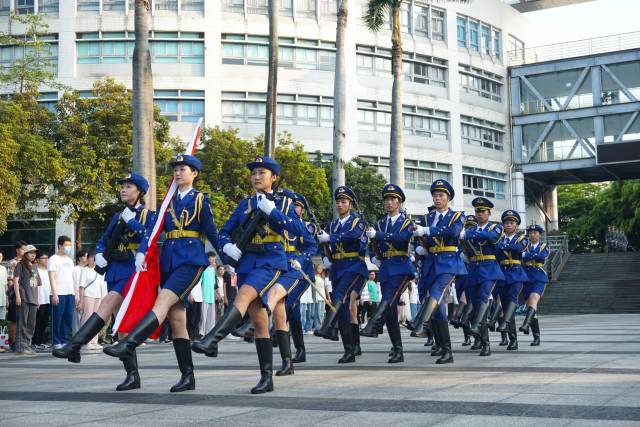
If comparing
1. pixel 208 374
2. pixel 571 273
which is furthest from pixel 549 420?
pixel 571 273

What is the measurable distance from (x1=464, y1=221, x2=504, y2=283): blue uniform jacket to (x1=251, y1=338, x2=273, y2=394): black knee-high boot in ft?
18.3

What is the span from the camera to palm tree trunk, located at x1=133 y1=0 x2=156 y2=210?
18594mm

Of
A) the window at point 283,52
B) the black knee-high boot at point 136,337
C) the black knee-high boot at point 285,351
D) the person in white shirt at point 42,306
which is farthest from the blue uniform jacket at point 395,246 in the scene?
the window at point 283,52

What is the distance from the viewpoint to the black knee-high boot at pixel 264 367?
7.71m

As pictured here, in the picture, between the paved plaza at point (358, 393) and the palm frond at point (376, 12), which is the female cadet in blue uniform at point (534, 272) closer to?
the paved plaza at point (358, 393)

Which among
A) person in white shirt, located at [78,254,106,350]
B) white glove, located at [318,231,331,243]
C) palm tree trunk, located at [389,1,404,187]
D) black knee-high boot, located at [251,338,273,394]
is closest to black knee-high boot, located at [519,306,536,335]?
white glove, located at [318,231,331,243]

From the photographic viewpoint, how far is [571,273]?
1783 inches

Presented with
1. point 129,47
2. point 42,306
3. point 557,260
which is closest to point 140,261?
point 42,306

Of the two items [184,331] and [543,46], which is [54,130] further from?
[543,46]

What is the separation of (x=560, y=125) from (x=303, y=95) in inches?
756

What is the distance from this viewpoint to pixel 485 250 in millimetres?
12945

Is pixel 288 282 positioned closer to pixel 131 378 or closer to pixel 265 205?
pixel 265 205

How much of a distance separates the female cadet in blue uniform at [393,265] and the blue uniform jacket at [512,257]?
A: 2.96 metres

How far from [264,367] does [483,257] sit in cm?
594
